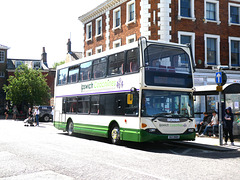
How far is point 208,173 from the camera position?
7.32m

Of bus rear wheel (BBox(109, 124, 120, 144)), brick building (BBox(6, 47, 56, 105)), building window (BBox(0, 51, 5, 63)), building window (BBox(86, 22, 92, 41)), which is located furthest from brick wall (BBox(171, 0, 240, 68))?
brick building (BBox(6, 47, 56, 105))

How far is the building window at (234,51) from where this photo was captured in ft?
84.4

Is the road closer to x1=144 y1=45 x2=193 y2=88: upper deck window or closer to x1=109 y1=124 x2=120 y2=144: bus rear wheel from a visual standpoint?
x1=109 y1=124 x2=120 y2=144: bus rear wheel

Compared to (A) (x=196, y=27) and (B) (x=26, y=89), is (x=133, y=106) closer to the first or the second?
(A) (x=196, y=27)

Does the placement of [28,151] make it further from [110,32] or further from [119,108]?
[110,32]

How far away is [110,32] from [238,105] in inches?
632

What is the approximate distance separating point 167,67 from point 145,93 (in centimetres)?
136

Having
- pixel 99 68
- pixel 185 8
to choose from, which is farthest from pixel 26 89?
pixel 99 68

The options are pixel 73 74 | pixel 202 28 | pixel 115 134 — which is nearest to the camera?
pixel 115 134

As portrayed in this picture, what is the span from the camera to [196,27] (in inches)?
963

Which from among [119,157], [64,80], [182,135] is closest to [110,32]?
[64,80]

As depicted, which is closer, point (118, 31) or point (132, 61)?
point (132, 61)

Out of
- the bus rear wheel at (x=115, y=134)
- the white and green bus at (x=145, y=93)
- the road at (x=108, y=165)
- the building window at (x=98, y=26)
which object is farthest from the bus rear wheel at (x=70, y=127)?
the building window at (x=98, y=26)

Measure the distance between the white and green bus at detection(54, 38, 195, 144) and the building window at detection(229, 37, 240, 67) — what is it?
14.5 m
